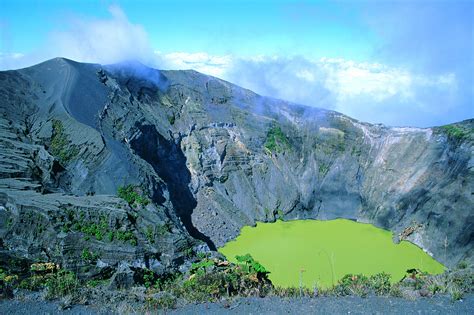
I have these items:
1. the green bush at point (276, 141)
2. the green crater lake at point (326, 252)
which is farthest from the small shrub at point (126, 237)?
the green bush at point (276, 141)

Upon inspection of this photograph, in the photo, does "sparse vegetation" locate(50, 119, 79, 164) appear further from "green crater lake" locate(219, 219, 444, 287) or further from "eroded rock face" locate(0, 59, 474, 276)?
"green crater lake" locate(219, 219, 444, 287)

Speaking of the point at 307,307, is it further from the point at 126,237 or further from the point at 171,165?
the point at 171,165

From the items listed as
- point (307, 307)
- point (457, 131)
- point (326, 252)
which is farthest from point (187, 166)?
point (307, 307)

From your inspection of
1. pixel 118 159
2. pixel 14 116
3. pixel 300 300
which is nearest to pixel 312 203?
pixel 118 159

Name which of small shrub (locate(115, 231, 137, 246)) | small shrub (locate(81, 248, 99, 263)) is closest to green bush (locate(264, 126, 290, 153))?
small shrub (locate(115, 231, 137, 246))

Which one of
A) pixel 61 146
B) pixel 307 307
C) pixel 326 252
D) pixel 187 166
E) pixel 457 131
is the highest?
pixel 457 131

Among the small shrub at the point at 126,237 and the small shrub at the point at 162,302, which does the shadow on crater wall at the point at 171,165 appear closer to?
the small shrub at the point at 126,237
